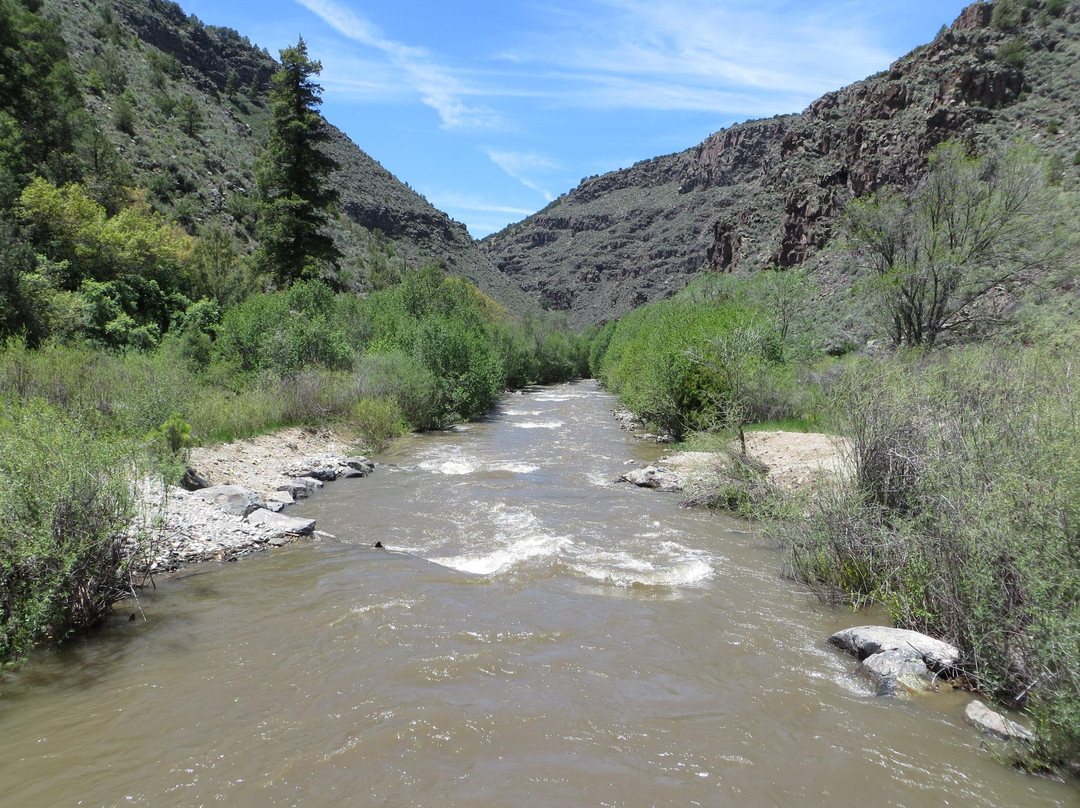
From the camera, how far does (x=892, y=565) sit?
7.16 meters

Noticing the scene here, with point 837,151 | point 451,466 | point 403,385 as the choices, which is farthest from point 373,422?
point 837,151

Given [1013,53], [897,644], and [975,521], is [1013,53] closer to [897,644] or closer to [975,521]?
[975,521]

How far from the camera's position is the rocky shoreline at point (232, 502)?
26.9 ft

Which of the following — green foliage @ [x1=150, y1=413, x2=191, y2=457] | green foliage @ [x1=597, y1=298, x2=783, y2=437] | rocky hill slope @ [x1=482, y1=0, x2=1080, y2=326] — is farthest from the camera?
rocky hill slope @ [x1=482, y1=0, x2=1080, y2=326]

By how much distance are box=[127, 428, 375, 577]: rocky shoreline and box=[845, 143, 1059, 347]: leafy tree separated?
2041 centimetres

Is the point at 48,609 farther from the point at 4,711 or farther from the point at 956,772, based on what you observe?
the point at 956,772

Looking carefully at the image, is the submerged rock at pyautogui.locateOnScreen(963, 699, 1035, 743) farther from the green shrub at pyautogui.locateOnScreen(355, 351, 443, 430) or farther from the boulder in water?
the green shrub at pyautogui.locateOnScreen(355, 351, 443, 430)

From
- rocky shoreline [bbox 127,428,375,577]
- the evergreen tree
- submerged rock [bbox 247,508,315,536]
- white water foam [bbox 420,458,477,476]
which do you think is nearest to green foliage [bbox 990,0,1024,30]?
the evergreen tree

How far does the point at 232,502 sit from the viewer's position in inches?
440

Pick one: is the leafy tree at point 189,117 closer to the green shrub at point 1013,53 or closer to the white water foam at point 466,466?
the white water foam at point 466,466

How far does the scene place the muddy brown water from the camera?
14.5 feet

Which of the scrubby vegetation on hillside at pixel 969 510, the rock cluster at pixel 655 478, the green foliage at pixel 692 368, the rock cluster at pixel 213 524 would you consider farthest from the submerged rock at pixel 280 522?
the green foliage at pixel 692 368

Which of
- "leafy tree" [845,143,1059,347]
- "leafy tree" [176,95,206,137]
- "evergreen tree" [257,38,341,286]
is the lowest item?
"leafy tree" [845,143,1059,347]

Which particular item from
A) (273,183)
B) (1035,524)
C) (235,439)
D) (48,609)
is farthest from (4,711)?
(273,183)
